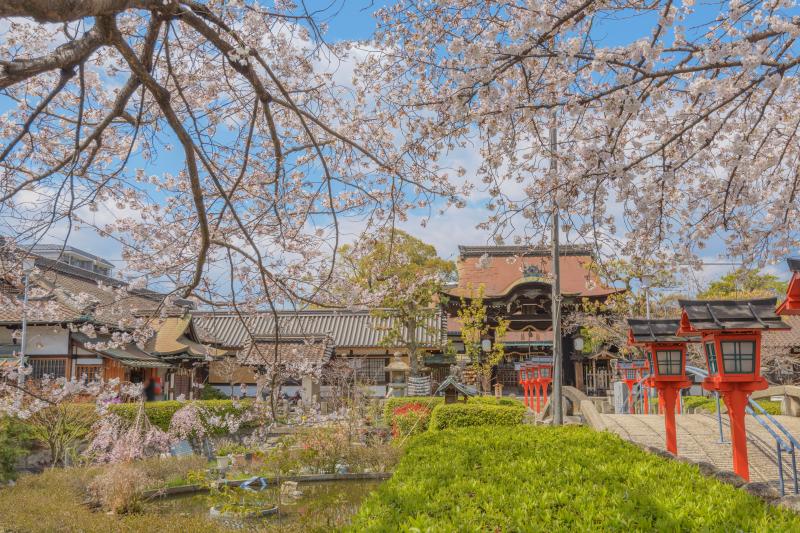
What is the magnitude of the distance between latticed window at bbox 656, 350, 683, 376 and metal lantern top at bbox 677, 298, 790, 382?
139cm

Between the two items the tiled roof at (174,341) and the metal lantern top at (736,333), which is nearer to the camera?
the metal lantern top at (736,333)

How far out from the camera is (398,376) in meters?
27.0

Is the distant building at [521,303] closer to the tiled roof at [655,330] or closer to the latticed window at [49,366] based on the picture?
the tiled roof at [655,330]

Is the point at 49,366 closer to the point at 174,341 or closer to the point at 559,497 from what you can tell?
the point at 174,341

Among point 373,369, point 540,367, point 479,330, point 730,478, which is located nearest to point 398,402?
point 540,367

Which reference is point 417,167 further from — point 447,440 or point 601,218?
point 447,440

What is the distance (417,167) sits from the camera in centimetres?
599

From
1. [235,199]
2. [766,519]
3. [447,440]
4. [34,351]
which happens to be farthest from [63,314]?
[766,519]

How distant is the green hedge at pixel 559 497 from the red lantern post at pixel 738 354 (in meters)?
1.16

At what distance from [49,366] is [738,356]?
19.6 meters

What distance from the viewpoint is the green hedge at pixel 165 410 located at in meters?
15.4

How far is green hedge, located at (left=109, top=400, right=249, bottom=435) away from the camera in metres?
15.4

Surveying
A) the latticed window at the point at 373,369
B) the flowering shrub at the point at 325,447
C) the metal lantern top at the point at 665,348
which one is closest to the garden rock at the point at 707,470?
the metal lantern top at the point at 665,348

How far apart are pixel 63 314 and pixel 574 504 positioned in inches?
703
